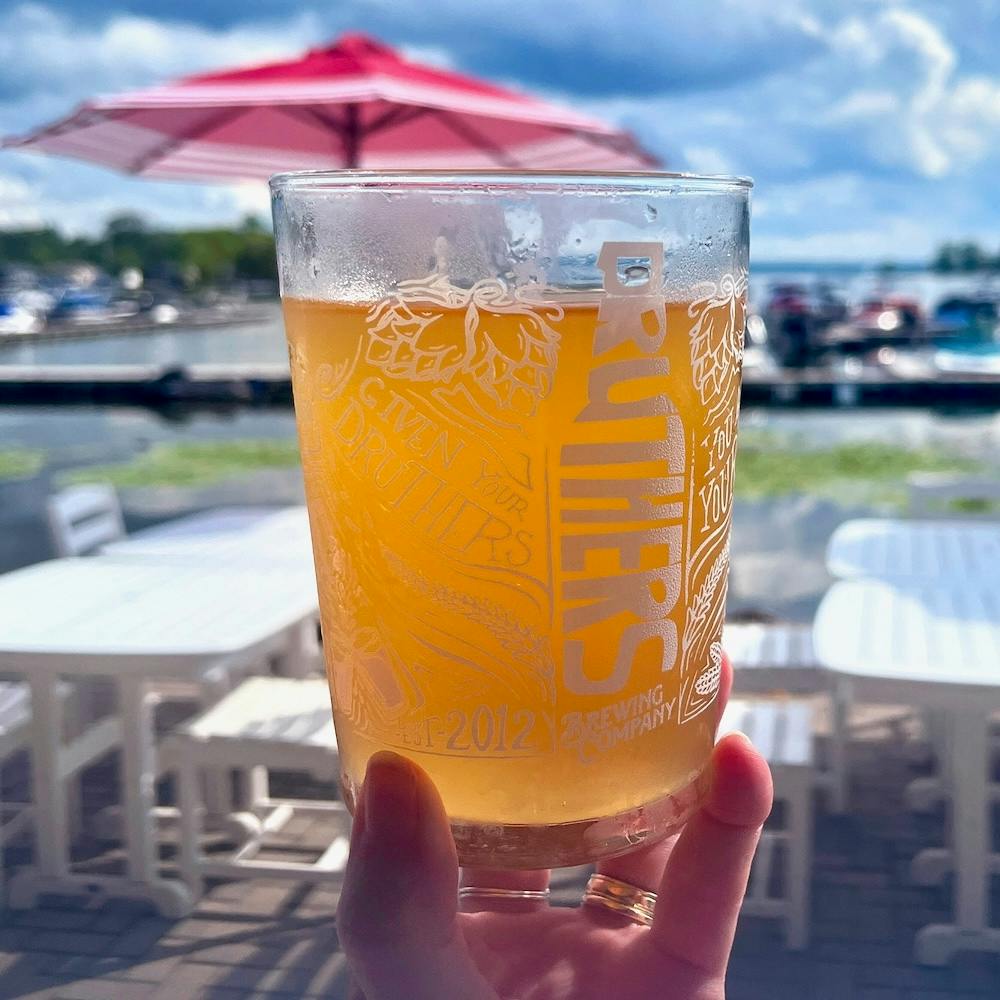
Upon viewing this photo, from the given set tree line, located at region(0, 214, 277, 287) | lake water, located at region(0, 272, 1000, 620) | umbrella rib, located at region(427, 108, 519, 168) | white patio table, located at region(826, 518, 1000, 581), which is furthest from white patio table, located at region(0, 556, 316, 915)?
tree line, located at region(0, 214, 277, 287)

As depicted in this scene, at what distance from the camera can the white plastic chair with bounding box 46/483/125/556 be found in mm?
3660

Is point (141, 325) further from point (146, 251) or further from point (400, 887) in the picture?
point (400, 887)

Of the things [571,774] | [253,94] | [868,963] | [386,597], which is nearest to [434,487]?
[386,597]

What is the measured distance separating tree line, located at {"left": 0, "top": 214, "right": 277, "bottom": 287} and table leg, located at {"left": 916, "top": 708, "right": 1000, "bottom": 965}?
4357cm

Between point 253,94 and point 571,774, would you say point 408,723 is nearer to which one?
point 571,774

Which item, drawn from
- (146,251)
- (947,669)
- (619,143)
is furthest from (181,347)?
(947,669)

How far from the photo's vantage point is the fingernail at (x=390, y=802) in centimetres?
66

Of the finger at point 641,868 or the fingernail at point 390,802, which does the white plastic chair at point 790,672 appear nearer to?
the finger at point 641,868

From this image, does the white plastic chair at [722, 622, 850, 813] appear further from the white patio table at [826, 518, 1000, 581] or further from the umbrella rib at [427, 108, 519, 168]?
the umbrella rib at [427, 108, 519, 168]

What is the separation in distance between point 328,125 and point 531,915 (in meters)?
4.55

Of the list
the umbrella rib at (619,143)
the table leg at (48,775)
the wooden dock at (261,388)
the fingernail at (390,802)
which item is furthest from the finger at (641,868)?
the wooden dock at (261,388)

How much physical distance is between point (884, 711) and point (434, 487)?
3985mm

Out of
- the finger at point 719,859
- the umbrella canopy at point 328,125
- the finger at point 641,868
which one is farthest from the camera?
the umbrella canopy at point 328,125

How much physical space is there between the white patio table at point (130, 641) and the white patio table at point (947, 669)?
4.31 ft
